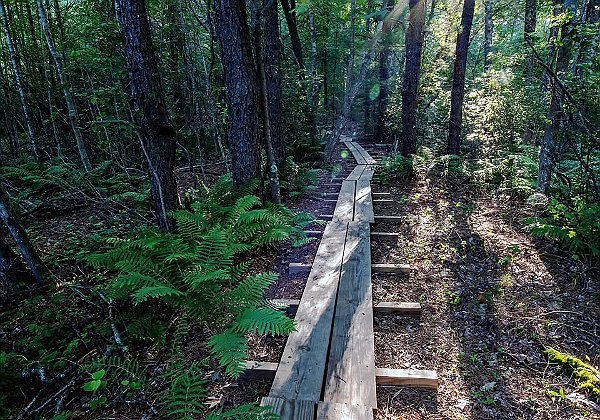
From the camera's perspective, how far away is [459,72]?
9.66 m

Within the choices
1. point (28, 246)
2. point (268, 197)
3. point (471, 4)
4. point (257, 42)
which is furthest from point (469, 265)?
point (471, 4)

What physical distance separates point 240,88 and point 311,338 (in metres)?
4.15

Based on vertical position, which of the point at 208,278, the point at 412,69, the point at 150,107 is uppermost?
the point at 412,69

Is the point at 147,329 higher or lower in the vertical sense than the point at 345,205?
lower

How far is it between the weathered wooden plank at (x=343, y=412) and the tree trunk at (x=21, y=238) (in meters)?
4.13

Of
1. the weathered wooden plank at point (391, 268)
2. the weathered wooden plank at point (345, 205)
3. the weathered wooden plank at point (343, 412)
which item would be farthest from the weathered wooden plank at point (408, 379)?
the weathered wooden plank at point (345, 205)

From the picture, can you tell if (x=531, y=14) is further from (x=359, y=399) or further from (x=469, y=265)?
(x=359, y=399)

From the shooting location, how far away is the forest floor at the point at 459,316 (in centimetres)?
264

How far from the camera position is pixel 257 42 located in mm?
5566

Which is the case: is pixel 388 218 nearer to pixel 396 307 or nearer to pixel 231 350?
pixel 396 307

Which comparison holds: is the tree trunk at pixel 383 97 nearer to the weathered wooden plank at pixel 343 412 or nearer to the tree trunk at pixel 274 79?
the tree trunk at pixel 274 79

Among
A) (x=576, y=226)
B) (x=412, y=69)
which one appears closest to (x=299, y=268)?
(x=576, y=226)

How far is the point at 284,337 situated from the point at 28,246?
11.7 ft

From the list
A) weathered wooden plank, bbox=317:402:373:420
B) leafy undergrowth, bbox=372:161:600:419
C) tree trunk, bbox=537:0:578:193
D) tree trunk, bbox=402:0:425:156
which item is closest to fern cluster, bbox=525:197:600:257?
leafy undergrowth, bbox=372:161:600:419
